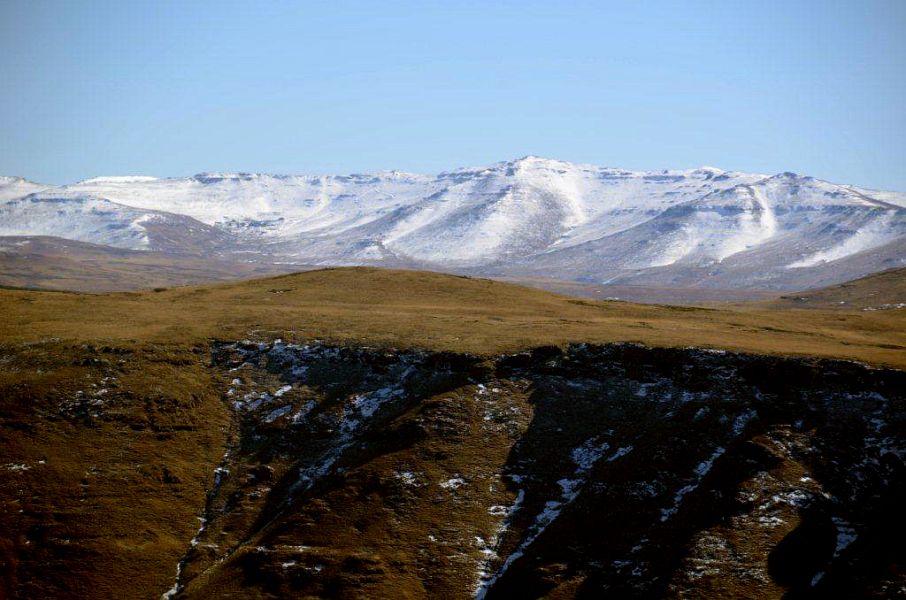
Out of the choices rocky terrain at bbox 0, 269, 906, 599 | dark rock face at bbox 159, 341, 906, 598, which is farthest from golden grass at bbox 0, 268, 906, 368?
dark rock face at bbox 159, 341, 906, 598

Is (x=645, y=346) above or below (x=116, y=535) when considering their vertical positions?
above

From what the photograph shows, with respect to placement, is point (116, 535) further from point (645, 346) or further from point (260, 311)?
point (645, 346)

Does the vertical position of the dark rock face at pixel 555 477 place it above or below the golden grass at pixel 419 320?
below

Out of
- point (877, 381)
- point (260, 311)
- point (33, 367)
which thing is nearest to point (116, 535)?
point (33, 367)

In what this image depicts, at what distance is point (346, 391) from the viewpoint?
6519 cm

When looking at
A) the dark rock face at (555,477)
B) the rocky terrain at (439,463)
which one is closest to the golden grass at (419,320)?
the rocky terrain at (439,463)

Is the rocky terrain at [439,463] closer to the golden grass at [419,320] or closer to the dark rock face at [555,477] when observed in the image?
the dark rock face at [555,477]

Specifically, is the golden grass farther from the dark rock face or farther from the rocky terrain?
the dark rock face

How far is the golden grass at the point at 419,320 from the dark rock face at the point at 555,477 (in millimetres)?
3966

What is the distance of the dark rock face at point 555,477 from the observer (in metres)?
47.9

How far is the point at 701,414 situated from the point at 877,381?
507 inches

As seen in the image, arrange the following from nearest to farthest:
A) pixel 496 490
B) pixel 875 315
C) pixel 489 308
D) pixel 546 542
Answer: pixel 546 542, pixel 496 490, pixel 489 308, pixel 875 315

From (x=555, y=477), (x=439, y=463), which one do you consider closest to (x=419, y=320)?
(x=439, y=463)

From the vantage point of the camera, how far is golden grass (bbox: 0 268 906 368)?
227 feet
